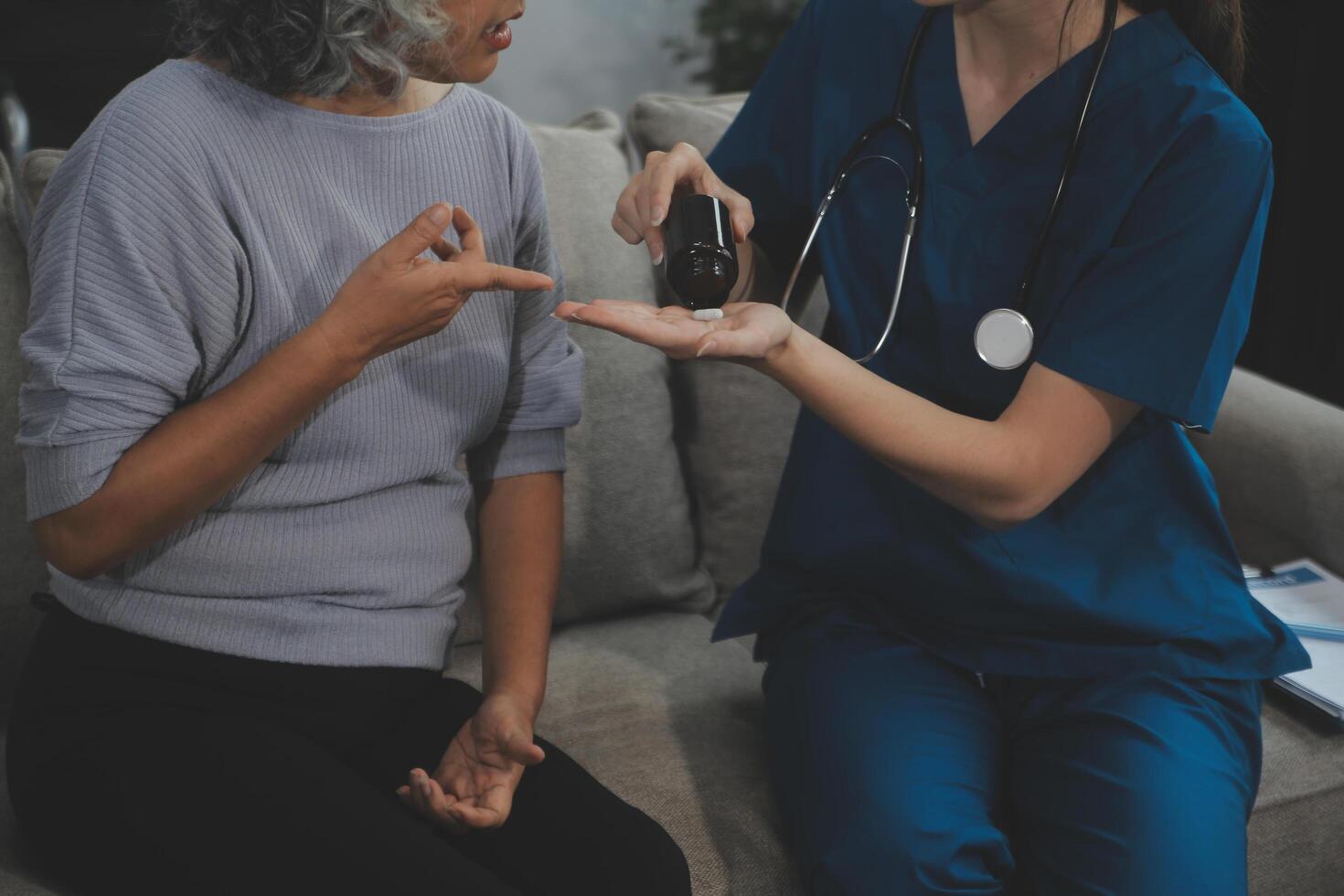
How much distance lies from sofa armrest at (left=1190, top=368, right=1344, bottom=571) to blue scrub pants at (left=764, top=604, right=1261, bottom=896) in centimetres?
43

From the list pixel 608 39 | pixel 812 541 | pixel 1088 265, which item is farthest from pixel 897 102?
pixel 608 39

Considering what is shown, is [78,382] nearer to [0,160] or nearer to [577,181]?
[0,160]

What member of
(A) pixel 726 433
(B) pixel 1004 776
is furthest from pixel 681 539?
(B) pixel 1004 776

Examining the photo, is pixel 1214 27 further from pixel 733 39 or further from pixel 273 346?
pixel 733 39

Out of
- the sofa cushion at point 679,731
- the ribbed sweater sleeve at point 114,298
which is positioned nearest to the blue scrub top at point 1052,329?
the sofa cushion at point 679,731

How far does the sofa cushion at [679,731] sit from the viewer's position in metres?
1.06

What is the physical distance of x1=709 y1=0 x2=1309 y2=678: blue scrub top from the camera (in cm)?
96

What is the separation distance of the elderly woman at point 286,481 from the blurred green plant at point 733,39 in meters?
1.52

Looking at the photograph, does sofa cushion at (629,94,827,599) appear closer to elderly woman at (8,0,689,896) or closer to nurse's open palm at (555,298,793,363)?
elderly woman at (8,0,689,896)

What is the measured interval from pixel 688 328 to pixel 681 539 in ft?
2.23

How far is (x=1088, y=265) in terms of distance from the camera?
1.01 meters

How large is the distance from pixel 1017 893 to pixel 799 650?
295mm

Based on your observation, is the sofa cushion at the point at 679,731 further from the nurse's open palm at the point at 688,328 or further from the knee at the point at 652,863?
the nurse's open palm at the point at 688,328

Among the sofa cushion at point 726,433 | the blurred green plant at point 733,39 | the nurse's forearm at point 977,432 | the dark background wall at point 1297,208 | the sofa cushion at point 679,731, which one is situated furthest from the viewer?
the blurred green plant at point 733,39
